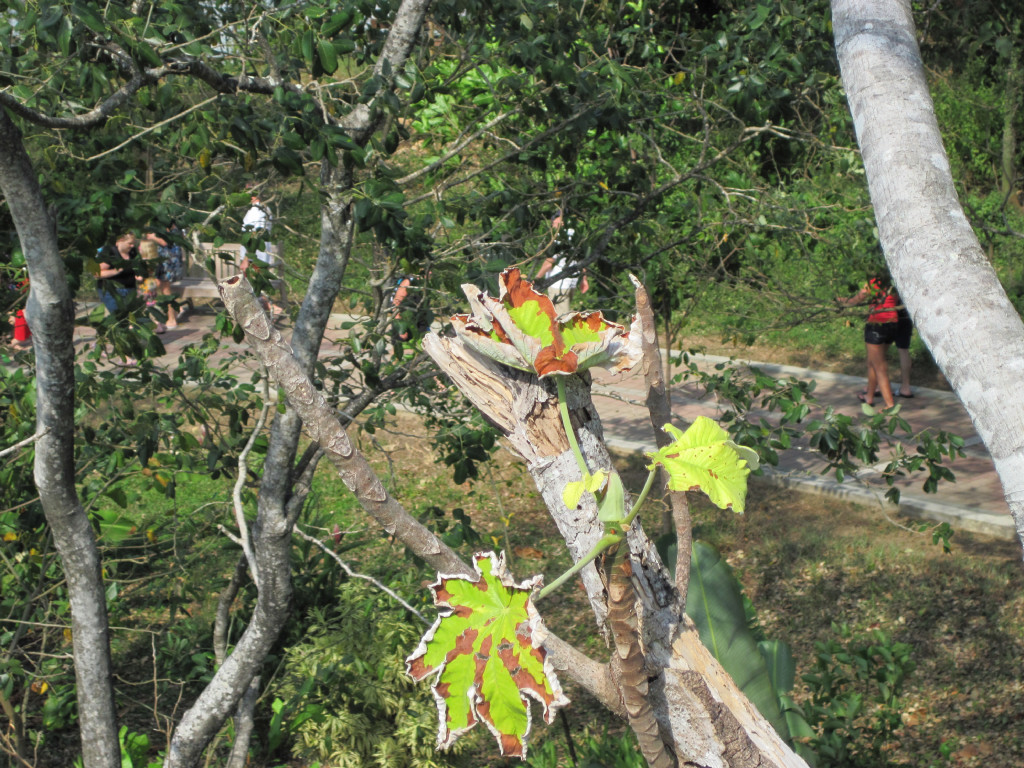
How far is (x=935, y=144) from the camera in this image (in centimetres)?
150

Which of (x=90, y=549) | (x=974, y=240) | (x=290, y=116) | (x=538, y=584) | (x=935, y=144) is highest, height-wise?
(x=290, y=116)

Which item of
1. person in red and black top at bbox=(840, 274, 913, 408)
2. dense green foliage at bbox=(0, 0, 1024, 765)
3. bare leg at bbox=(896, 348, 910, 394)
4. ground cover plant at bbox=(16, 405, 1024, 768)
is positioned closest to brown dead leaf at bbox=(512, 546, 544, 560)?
ground cover plant at bbox=(16, 405, 1024, 768)

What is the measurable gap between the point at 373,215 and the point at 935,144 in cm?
165

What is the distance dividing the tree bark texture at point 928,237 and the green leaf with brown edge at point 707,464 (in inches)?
13.5

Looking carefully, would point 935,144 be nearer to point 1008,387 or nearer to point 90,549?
point 1008,387

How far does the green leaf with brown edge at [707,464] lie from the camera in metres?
1.11

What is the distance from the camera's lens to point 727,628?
264cm

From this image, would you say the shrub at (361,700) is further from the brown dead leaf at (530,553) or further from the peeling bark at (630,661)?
the peeling bark at (630,661)

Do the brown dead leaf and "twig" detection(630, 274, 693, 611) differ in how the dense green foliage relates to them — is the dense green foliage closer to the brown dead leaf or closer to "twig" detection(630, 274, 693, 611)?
"twig" detection(630, 274, 693, 611)

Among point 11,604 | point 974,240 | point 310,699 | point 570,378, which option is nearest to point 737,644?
point 570,378

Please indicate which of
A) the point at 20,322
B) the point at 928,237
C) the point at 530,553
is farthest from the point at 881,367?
the point at 928,237

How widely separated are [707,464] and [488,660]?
0.39 metres

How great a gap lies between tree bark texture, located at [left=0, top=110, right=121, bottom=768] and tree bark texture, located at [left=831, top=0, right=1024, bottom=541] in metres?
2.11

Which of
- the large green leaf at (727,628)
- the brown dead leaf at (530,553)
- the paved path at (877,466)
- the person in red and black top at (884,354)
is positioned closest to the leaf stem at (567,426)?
the large green leaf at (727,628)
